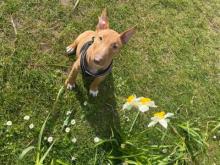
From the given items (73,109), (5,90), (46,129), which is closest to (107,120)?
(73,109)

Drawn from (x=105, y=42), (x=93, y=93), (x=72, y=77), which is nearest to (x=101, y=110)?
(x=93, y=93)

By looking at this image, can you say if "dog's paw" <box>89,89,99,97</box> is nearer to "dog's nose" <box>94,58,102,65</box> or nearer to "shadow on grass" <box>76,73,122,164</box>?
"shadow on grass" <box>76,73,122,164</box>

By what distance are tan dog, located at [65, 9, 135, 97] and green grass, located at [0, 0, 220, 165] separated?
0.36 metres

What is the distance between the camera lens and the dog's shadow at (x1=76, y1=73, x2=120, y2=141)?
15.8 ft

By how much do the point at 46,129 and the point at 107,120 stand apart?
2.68 ft

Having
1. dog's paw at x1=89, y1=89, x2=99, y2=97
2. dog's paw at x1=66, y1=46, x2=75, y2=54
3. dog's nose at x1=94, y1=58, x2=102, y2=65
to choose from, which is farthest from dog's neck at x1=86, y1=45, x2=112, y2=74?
dog's paw at x1=66, y1=46, x2=75, y2=54

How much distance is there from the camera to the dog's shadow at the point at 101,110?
15.8ft

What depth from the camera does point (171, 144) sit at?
4.95 meters

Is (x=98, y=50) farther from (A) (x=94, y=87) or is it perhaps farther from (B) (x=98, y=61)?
(A) (x=94, y=87)

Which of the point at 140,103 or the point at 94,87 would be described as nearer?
the point at 140,103

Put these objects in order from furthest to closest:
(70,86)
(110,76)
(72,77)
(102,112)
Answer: (110,76) < (102,112) < (70,86) < (72,77)

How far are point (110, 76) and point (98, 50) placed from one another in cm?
127

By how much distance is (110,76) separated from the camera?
16.8 ft

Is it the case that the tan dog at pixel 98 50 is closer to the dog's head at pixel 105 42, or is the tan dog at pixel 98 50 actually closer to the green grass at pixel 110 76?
the dog's head at pixel 105 42
